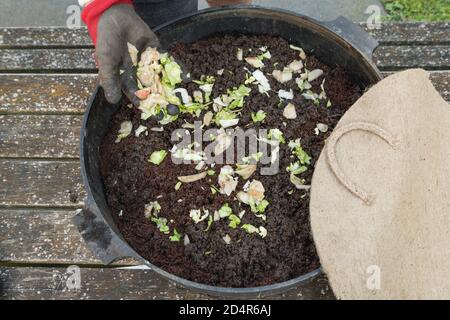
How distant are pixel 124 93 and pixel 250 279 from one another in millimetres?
572

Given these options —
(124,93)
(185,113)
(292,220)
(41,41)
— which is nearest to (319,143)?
(292,220)

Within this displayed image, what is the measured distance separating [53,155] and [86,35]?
426 mm

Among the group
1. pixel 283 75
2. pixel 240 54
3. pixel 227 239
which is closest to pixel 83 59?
pixel 240 54

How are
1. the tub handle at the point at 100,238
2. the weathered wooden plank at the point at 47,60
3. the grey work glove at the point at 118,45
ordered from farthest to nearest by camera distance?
the weathered wooden plank at the point at 47,60 → the grey work glove at the point at 118,45 → the tub handle at the point at 100,238

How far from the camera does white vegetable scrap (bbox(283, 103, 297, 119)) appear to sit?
4.08 ft

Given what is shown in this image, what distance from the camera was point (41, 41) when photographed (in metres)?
1.56

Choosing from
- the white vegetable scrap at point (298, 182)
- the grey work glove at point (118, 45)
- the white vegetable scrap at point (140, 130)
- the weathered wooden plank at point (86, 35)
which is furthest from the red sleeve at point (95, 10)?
the white vegetable scrap at point (298, 182)

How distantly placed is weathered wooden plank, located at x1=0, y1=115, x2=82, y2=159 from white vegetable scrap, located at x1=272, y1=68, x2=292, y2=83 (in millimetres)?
584

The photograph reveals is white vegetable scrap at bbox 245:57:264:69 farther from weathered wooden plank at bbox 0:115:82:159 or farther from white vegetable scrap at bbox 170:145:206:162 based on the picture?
weathered wooden plank at bbox 0:115:82:159

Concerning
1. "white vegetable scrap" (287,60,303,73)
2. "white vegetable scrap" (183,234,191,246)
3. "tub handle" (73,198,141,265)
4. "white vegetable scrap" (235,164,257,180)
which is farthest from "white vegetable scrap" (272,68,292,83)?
"tub handle" (73,198,141,265)

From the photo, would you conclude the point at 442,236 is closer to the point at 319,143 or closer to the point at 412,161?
the point at 412,161

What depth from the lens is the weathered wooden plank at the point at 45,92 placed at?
4.70 feet

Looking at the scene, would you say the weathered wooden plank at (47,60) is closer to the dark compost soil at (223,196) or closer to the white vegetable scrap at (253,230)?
the dark compost soil at (223,196)

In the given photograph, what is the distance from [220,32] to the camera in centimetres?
134
